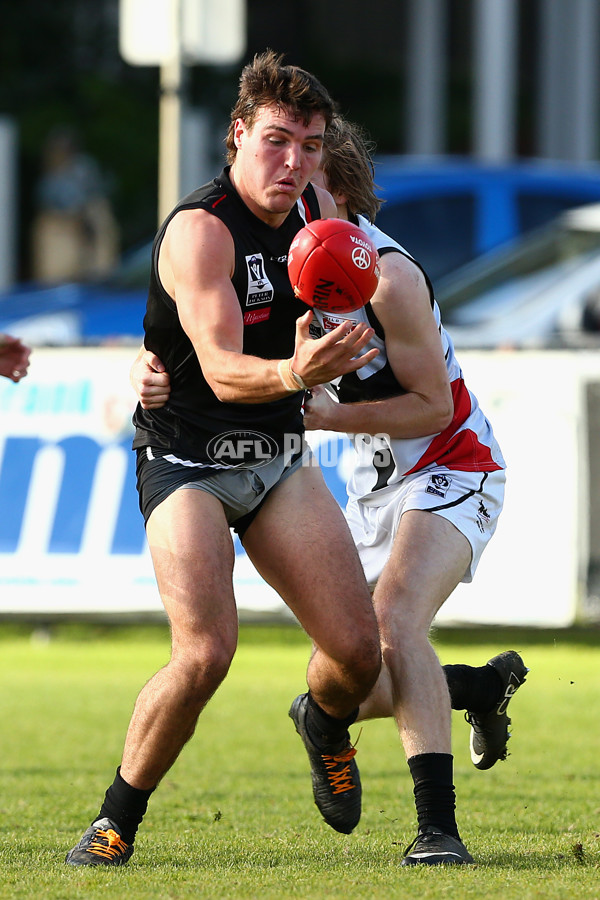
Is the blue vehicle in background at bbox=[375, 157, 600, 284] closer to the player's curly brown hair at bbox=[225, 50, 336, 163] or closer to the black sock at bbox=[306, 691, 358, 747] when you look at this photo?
the black sock at bbox=[306, 691, 358, 747]

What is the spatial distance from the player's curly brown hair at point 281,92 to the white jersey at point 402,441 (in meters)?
0.62

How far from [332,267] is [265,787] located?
2658 mm

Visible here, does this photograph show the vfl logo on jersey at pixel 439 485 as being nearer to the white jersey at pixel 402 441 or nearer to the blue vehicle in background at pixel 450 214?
the white jersey at pixel 402 441

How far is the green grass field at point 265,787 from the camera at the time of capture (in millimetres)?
4609

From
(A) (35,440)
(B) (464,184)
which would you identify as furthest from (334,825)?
(B) (464,184)

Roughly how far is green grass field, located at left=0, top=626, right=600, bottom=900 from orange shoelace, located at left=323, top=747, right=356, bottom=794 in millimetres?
169

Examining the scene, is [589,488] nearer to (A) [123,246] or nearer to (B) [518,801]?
(B) [518,801]

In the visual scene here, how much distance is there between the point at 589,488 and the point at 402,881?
5.04 m

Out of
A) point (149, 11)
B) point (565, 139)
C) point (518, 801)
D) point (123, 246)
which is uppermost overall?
point (149, 11)

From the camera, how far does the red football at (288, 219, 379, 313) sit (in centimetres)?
464

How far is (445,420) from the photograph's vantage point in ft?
17.7

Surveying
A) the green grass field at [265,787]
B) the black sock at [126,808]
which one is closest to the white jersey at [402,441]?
the green grass field at [265,787]

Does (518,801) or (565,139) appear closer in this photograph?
(518,801)

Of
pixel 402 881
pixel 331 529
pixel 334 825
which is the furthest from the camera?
pixel 334 825
